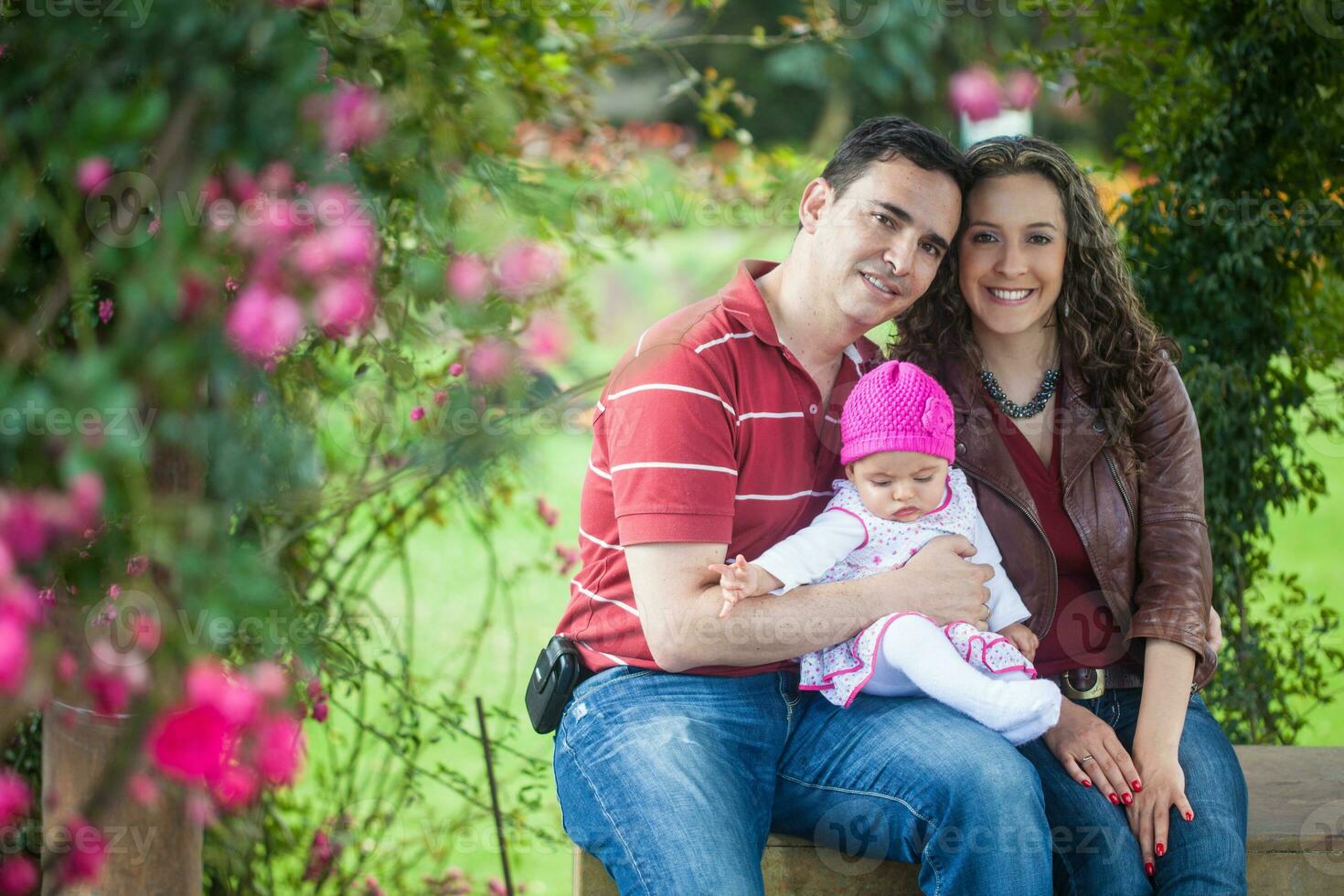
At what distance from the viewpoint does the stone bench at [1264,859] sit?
190cm

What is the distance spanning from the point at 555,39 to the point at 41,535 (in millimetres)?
2063

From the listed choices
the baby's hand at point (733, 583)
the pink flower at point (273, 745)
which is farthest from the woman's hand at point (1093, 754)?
the pink flower at point (273, 745)

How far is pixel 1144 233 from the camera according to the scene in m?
2.78

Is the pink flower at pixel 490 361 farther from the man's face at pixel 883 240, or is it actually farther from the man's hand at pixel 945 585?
the man's hand at pixel 945 585

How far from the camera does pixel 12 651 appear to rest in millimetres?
989

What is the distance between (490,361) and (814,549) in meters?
0.92

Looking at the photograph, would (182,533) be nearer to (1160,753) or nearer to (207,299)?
(207,299)

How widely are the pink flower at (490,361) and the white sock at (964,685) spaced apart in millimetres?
988

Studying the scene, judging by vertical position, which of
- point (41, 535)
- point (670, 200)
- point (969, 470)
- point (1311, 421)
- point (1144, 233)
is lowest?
point (41, 535)

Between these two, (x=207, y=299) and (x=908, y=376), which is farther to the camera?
(x=908, y=376)

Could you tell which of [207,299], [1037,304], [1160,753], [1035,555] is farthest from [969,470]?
[207,299]

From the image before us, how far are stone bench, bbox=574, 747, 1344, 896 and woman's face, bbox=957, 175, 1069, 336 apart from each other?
909mm

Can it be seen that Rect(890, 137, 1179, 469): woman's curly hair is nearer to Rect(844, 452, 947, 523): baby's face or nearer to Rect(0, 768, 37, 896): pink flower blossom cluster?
Rect(844, 452, 947, 523): baby's face

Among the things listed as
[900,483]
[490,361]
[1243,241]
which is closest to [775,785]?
[900,483]
